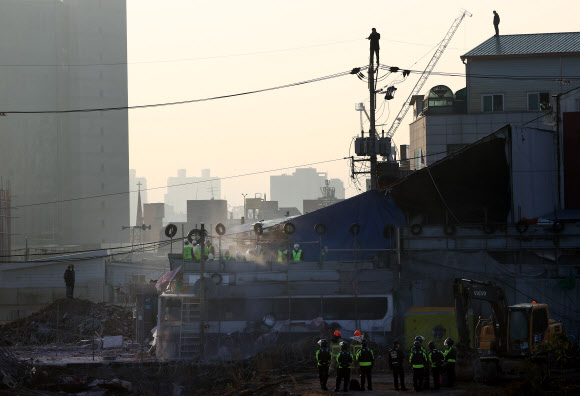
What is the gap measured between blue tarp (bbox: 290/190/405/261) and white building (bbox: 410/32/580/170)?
1172 inches

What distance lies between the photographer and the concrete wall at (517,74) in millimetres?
68125

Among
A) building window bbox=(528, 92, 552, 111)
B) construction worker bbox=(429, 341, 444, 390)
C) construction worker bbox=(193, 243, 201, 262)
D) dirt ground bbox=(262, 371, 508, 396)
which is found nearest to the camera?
dirt ground bbox=(262, 371, 508, 396)

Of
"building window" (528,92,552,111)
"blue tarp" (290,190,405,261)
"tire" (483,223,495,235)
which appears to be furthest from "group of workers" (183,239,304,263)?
"building window" (528,92,552,111)

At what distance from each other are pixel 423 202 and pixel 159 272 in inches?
1326

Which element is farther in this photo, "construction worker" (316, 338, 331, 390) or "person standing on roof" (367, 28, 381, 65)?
"person standing on roof" (367, 28, 381, 65)

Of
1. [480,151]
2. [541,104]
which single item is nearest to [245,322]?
[480,151]

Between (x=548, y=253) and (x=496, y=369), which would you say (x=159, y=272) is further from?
(x=496, y=369)

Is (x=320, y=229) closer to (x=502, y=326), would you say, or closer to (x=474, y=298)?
(x=502, y=326)

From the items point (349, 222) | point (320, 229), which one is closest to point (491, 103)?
point (349, 222)

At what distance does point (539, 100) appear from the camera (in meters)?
69.3

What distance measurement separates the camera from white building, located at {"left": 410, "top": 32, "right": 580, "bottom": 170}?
68.1m

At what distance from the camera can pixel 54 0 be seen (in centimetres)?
10944

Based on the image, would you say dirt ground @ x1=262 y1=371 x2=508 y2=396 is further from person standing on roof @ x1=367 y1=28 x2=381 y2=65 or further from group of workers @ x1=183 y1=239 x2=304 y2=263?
person standing on roof @ x1=367 y1=28 x2=381 y2=65

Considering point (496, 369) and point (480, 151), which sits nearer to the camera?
point (496, 369)
